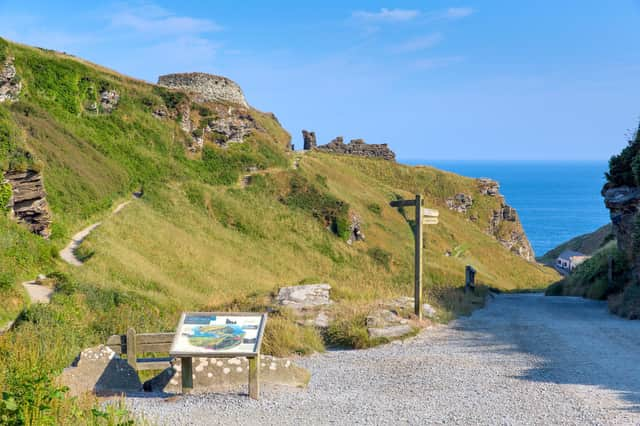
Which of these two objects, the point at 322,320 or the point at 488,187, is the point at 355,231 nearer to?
the point at 322,320

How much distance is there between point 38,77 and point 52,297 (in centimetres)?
2835

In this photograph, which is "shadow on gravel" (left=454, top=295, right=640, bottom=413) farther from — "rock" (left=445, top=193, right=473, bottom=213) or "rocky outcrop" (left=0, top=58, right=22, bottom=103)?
"rock" (left=445, top=193, right=473, bottom=213)

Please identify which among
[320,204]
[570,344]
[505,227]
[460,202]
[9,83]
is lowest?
[570,344]

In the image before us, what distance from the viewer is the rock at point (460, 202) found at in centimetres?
7875

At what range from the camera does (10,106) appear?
32469 mm

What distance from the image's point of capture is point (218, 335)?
834 cm

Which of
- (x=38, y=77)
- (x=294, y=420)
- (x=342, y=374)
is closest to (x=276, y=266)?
(x=38, y=77)

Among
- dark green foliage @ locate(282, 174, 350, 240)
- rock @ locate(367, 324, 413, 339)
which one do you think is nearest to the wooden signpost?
rock @ locate(367, 324, 413, 339)

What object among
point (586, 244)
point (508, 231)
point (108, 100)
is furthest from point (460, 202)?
point (108, 100)

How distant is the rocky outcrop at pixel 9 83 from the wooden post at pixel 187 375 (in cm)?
2969

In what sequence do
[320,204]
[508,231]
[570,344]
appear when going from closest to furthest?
[570,344] < [320,204] < [508,231]

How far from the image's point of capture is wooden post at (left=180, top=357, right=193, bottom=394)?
27.6 ft

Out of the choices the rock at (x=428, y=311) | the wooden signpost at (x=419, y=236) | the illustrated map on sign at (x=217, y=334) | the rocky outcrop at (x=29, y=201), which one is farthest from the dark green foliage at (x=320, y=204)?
the illustrated map on sign at (x=217, y=334)

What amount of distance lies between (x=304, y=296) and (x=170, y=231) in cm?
1827
